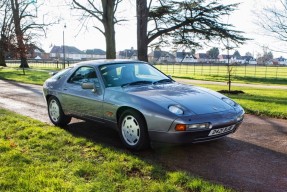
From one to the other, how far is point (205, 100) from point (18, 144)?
3114mm

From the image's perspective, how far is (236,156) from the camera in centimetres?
480

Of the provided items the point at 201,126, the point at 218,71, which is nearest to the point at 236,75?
the point at 218,71

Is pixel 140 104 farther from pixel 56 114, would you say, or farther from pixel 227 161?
pixel 56 114

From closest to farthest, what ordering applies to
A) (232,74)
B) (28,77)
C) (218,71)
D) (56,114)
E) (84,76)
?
(84,76)
(56,114)
(28,77)
(232,74)
(218,71)

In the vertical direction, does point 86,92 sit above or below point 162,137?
above

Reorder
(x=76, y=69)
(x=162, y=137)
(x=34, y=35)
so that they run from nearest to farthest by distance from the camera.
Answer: (x=162, y=137) → (x=76, y=69) → (x=34, y=35)

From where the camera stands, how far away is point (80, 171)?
4.08 meters

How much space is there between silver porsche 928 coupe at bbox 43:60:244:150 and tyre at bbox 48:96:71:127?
0.02 metres

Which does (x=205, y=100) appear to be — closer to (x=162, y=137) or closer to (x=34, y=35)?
(x=162, y=137)

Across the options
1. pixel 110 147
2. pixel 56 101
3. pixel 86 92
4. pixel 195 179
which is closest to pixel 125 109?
pixel 110 147

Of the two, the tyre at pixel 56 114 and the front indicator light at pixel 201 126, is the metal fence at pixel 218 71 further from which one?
the front indicator light at pixel 201 126

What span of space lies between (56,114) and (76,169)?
112 inches

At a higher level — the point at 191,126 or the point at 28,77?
the point at 191,126

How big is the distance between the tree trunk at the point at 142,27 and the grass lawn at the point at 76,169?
14084 mm
